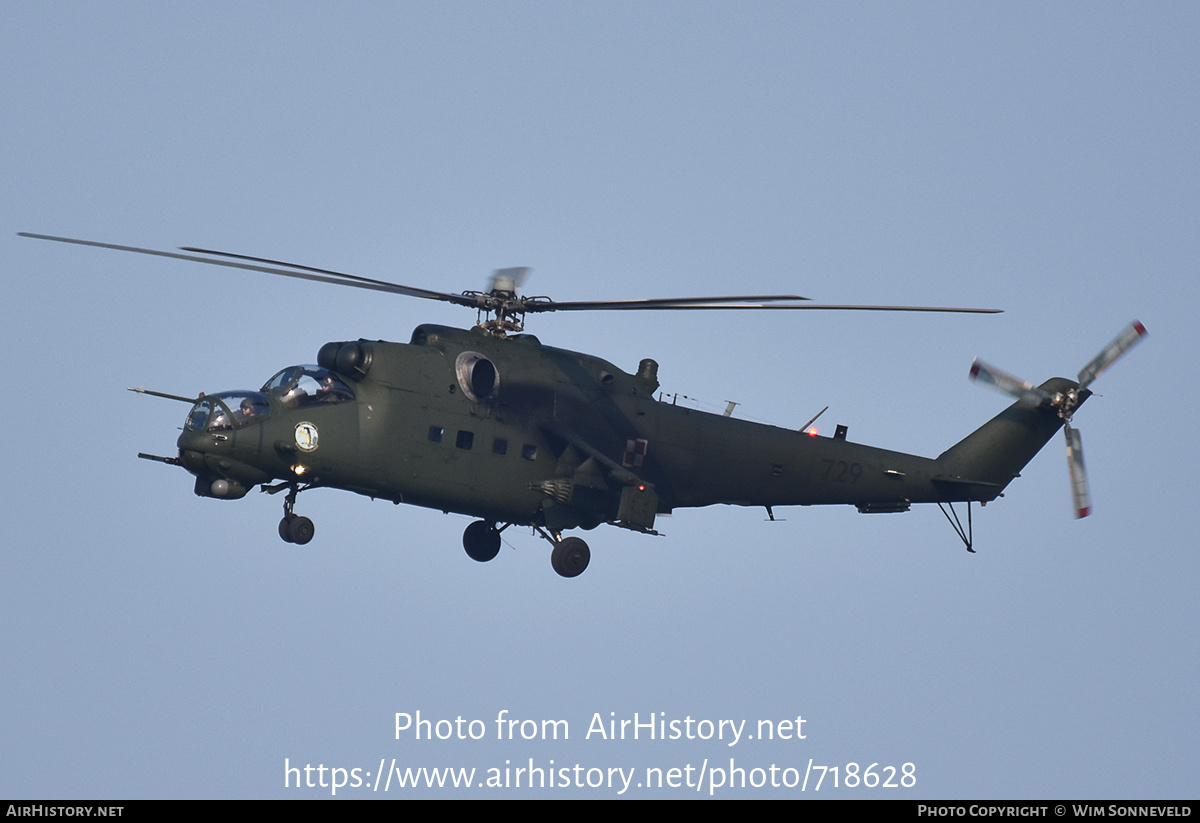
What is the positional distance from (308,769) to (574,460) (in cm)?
790

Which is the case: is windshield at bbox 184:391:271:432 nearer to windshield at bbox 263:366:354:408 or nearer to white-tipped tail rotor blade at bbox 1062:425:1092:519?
windshield at bbox 263:366:354:408

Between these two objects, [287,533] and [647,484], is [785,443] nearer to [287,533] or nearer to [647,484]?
[647,484]

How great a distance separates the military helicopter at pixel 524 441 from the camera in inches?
1220

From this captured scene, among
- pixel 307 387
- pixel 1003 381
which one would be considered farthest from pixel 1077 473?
pixel 307 387

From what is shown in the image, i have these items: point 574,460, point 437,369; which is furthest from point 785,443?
point 437,369

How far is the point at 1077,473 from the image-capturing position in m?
34.6

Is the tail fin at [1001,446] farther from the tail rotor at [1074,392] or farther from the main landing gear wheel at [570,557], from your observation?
the main landing gear wheel at [570,557]

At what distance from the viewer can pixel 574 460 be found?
33.5 m

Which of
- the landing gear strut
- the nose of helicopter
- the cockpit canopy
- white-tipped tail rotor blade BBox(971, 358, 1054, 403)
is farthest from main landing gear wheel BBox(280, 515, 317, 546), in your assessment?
white-tipped tail rotor blade BBox(971, 358, 1054, 403)

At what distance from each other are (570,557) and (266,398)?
264 inches

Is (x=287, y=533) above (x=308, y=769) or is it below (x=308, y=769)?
above

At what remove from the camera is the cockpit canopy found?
30.7 m

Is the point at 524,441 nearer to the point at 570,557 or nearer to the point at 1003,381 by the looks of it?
the point at 570,557

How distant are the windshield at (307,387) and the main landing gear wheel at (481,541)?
483 centimetres
